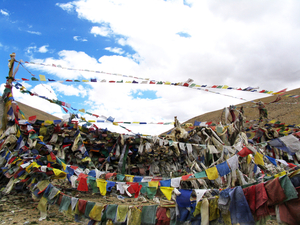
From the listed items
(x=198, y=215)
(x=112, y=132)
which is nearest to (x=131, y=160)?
(x=112, y=132)

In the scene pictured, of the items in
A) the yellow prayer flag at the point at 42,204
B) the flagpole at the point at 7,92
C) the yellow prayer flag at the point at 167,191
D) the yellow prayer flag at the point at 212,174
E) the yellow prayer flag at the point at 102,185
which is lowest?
the yellow prayer flag at the point at 42,204

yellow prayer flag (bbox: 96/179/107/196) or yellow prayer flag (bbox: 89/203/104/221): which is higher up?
yellow prayer flag (bbox: 96/179/107/196)

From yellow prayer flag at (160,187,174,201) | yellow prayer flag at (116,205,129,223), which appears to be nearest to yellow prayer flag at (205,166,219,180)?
yellow prayer flag at (160,187,174,201)

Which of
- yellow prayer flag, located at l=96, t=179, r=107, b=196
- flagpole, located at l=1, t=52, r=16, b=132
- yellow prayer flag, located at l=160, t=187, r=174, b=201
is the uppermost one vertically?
flagpole, located at l=1, t=52, r=16, b=132

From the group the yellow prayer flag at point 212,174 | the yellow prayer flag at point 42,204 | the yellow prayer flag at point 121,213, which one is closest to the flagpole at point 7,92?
the yellow prayer flag at point 42,204

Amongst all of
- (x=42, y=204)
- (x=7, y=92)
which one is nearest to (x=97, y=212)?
(x=42, y=204)

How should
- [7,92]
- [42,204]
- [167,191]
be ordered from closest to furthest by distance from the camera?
[167,191] → [42,204] → [7,92]

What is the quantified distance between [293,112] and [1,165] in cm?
4919

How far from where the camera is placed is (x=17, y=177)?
21.9 feet

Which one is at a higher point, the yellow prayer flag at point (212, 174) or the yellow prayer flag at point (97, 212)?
the yellow prayer flag at point (212, 174)

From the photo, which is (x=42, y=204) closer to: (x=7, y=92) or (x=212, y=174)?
(x=212, y=174)

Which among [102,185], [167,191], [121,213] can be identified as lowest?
[121,213]

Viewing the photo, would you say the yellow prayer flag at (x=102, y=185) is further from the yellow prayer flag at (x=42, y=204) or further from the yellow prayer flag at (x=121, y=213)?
the yellow prayer flag at (x=42, y=204)

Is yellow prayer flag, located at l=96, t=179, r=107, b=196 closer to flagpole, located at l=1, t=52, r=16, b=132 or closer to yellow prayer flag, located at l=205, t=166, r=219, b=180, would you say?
yellow prayer flag, located at l=205, t=166, r=219, b=180
